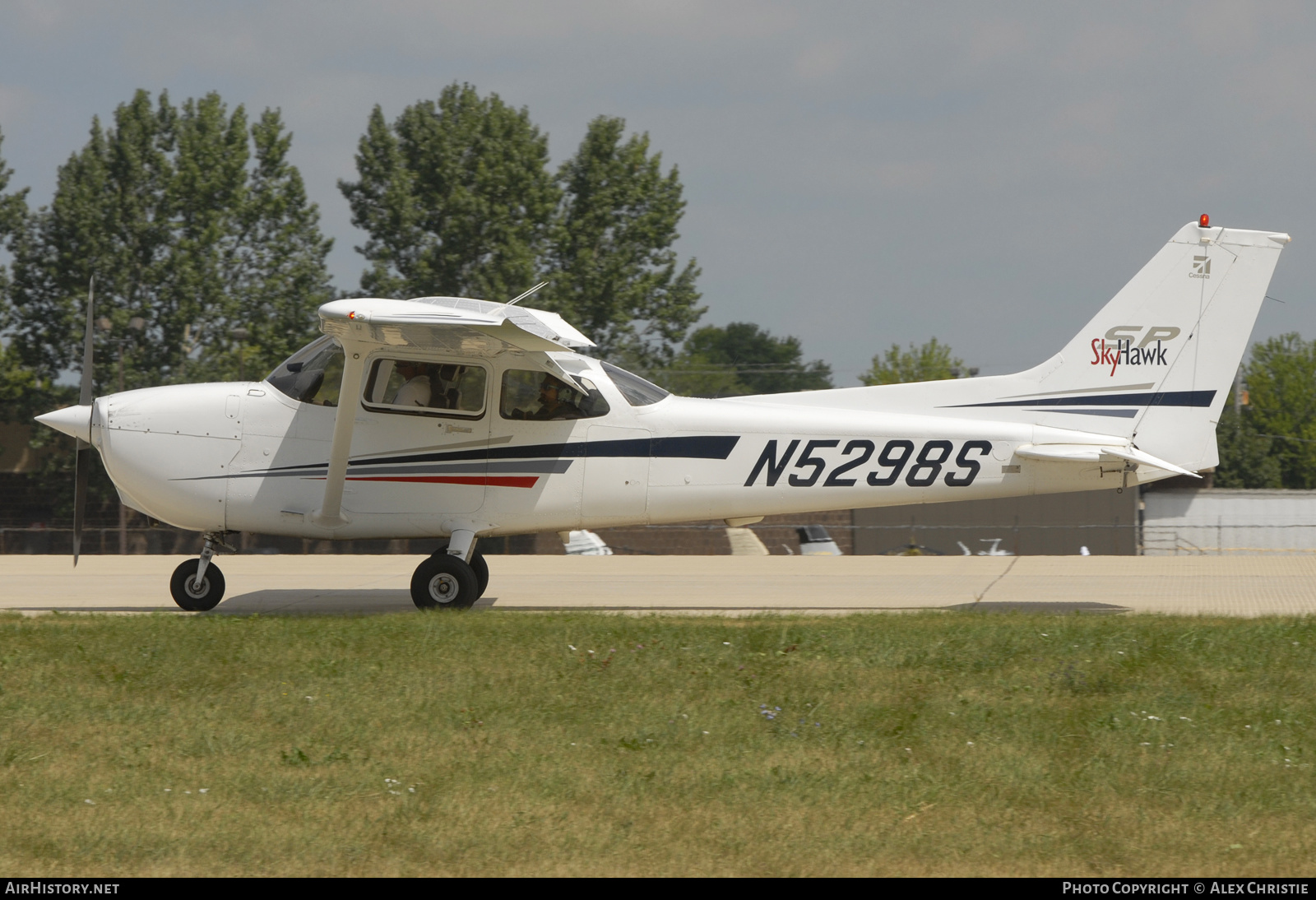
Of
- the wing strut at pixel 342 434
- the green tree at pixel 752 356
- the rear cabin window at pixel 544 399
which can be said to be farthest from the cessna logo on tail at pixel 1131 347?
the green tree at pixel 752 356

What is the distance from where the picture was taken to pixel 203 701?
7.33m

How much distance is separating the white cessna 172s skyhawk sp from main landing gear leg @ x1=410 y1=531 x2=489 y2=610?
0.05 feet

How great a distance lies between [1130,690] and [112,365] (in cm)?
4633

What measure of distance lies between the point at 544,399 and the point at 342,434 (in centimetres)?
170

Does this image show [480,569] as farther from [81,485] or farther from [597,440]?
[81,485]

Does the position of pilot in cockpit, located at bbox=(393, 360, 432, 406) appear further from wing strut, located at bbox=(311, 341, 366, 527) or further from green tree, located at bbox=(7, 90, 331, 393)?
green tree, located at bbox=(7, 90, 331, 393)


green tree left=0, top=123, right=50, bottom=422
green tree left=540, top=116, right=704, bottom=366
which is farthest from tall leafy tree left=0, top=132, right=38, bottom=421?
green tree left=540, top=116, right=704, bottom=366

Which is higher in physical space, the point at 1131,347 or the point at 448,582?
the point at 1131,347

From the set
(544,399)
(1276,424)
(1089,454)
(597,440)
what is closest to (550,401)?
(544,399)

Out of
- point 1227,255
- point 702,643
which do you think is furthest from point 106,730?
point 1227,255

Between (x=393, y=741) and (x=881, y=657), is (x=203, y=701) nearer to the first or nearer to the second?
(x=393, y=741)

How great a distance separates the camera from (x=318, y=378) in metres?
10.7

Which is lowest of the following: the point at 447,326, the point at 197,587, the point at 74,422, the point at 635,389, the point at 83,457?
Result: the point at 197,587

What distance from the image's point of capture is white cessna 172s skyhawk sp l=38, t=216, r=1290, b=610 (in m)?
10.6
